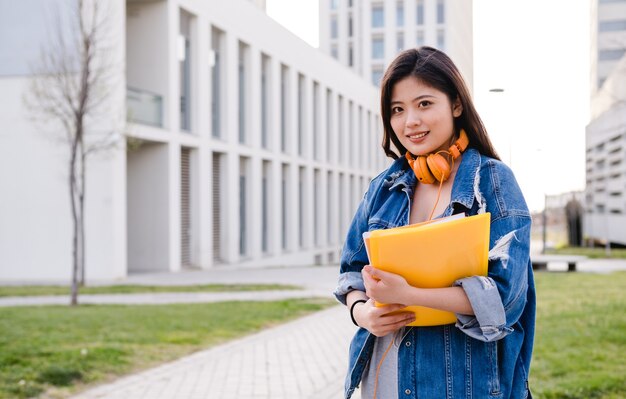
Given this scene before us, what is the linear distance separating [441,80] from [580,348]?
697 cm

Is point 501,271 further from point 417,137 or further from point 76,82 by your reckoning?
point 76,82

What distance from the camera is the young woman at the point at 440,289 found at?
2.14 m

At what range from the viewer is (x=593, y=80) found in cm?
8481

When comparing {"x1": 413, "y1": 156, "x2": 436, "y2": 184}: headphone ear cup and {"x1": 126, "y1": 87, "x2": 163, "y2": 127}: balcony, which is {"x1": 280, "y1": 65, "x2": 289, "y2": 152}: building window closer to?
{"x1": 126, "y1": 87, "x2": 163, "y2": 127}: balcony

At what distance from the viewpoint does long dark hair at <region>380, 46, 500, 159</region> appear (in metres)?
2.39

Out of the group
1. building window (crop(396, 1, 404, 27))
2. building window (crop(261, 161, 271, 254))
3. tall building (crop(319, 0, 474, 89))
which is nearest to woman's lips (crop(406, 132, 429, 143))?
building window (crop(261, 161, 271, 254))

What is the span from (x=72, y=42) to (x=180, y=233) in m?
7.78

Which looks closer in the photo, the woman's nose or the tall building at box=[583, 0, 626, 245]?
the woman's nose

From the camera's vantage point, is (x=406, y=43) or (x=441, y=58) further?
(x=406, y=43)

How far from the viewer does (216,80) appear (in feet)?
102

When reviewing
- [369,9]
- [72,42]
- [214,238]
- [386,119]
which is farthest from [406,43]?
[386,119]

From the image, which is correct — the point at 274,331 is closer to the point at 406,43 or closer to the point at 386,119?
the point at 386,119

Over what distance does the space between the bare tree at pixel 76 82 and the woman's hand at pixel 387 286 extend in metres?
14.3

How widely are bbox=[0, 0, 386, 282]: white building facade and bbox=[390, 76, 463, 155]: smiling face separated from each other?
18.6 meters
